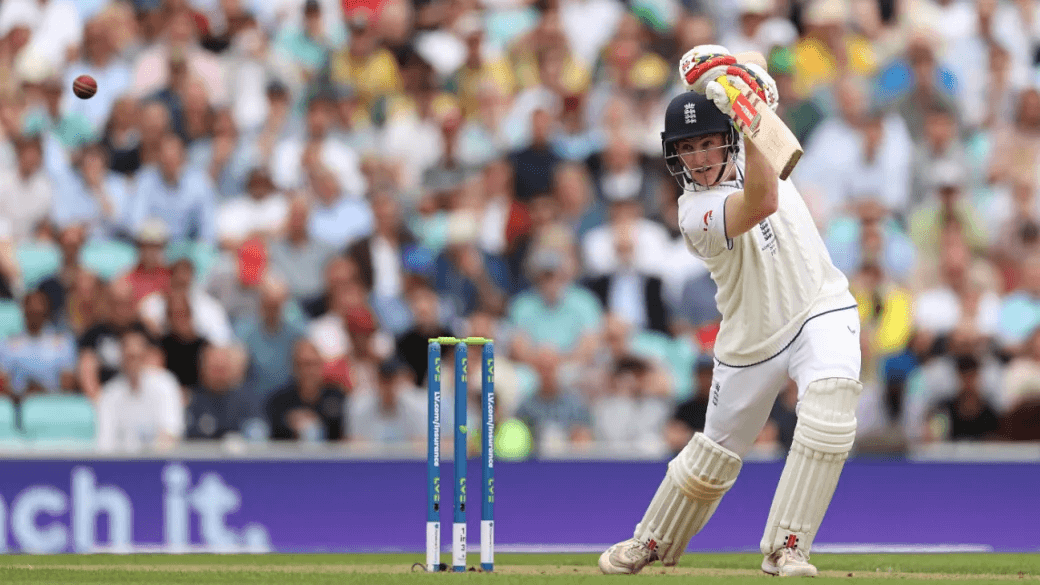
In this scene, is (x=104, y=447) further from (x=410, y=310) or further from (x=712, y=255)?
(x=712, y=255)

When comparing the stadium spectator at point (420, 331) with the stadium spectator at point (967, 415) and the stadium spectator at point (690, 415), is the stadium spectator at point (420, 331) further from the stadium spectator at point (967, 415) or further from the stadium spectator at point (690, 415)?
the stadium spectator at point (967, 415)

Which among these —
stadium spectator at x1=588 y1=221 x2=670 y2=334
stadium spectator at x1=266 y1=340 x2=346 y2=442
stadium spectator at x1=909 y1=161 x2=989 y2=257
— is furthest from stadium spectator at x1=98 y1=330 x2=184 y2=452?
stadium spectator at x1=909 y1=161 x2=989 y2=257

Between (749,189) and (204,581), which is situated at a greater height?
(749,189)

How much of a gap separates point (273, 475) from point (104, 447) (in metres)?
1.14

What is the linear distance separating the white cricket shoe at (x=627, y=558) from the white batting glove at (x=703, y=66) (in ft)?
6.61

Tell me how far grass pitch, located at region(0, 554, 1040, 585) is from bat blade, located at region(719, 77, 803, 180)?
1.65 meters

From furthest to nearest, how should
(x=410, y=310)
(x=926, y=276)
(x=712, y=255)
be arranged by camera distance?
(x=926, y=276), (x=410, y=310), (x=712, y=255)

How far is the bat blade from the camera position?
255 inches

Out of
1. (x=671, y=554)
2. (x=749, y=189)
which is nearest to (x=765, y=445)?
(x=671, y=554)

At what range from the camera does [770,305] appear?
284 inches

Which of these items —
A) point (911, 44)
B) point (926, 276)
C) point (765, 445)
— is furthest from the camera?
point (911, 44)

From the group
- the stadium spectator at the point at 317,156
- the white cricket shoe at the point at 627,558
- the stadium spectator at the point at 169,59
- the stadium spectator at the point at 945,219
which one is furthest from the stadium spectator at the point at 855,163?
the white cricket shoe at the point at 627,558

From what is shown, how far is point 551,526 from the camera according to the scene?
10.8 metres

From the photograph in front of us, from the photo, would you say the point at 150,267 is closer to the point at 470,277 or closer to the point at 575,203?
the point at 470,277
